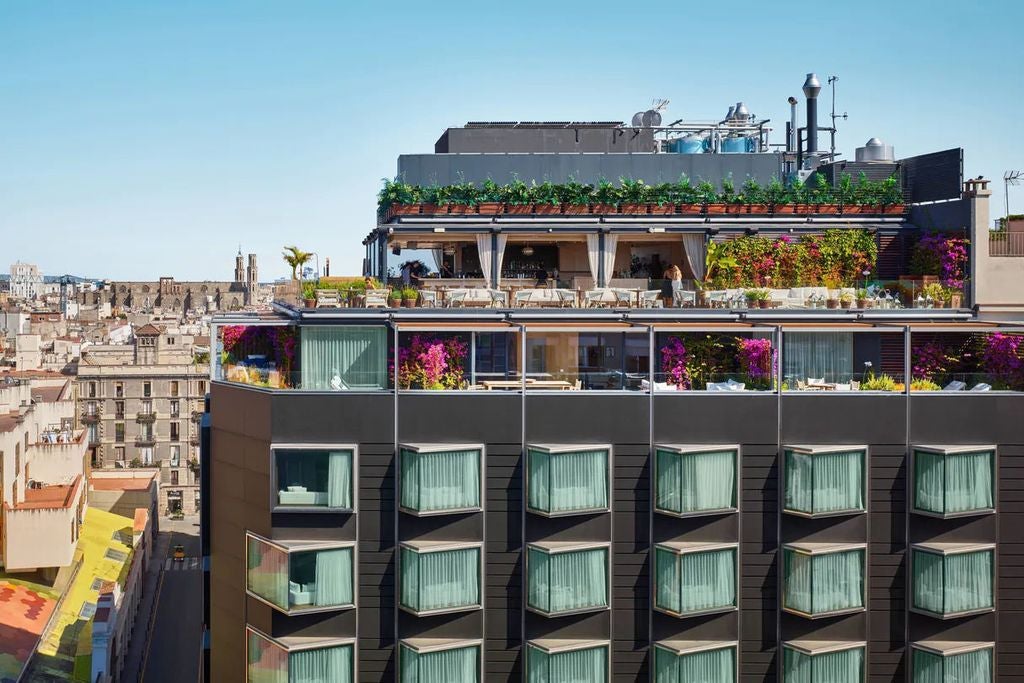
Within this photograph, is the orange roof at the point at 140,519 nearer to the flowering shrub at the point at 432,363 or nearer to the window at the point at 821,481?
the flowering shrub at the point at 432,363

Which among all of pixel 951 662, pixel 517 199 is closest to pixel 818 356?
pixel 951 662

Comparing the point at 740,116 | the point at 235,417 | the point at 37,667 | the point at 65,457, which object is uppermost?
the point at 740,116

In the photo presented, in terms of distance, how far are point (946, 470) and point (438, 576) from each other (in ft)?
32.1

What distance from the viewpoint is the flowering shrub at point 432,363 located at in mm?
22078

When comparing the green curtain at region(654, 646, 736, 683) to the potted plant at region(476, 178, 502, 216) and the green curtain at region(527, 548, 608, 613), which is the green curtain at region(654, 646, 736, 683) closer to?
the green curtain at region(527, 548, 608, 613)

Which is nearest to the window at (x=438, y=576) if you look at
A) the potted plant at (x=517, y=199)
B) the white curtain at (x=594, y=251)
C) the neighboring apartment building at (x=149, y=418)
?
the white curtain at (x=594, y=251)

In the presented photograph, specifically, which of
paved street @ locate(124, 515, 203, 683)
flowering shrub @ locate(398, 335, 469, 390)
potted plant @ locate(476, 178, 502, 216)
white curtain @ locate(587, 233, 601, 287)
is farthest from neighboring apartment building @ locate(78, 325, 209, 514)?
flowering shrub @ locate(398, 335, 469, 390)

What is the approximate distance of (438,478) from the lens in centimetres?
2086

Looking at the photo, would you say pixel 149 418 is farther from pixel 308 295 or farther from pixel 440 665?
pixel 440 665

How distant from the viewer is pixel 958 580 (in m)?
21.3

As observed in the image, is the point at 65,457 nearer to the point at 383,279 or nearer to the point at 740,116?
the point at 383,279

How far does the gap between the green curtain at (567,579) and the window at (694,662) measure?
151cm

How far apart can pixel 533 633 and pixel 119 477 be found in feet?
219

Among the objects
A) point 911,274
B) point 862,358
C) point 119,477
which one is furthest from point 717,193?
point 119,477
